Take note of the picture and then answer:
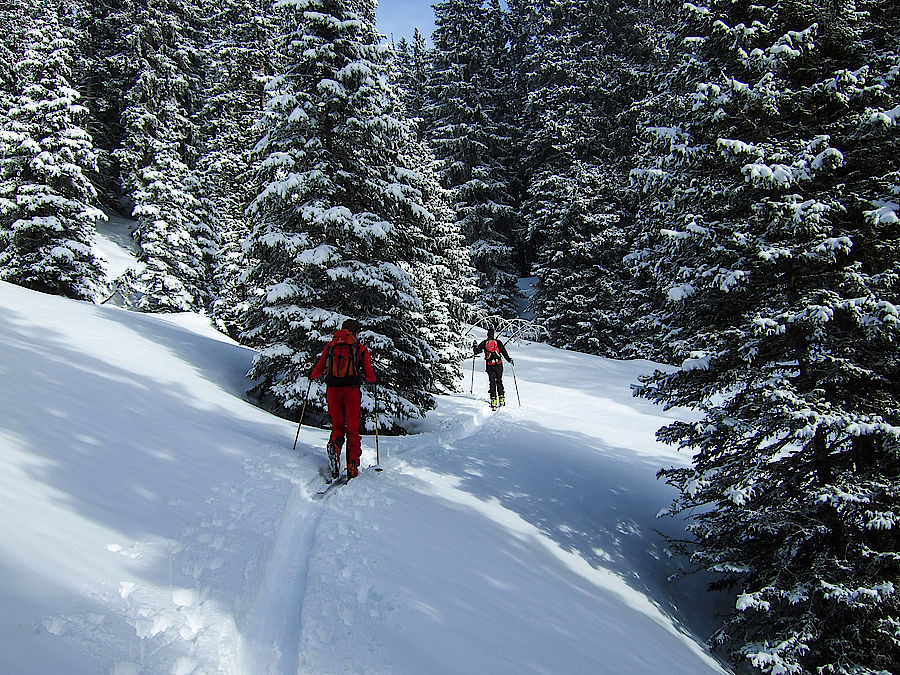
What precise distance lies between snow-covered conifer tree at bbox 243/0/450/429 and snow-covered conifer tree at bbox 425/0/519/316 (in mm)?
20360

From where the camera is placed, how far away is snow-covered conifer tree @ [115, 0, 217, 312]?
2844 centimetres

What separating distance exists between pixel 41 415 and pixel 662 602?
843 cm

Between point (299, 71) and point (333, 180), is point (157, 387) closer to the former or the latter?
point (333, 180)

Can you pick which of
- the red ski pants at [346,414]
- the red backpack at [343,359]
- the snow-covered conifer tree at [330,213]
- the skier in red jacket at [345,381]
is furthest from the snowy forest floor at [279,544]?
the snow-covered conifer tree at [330,213]

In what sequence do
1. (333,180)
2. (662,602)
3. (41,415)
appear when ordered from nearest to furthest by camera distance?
1. (41,415)
2. (662,602)
3. (333,180)

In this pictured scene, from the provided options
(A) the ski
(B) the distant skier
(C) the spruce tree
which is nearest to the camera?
(C) the spruce tree

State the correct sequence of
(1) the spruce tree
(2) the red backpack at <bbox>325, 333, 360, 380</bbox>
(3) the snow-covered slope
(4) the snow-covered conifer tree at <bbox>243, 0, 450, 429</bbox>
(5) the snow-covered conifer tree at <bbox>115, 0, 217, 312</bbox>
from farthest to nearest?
1. (5) the snow-covered conifer tree at <bbox>115, 0, 217, 312</bbox>
2. (4) the snow-covered conifer tree at <bbox>243, 0, 450, 429</bbox>
3. (2) the red backpack at <bbox>325, 333, 360, 380</bbox>
4. (1) the spruce tree
5. (3) the snow-covered slope

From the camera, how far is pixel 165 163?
29547mm

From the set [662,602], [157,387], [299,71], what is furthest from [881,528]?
[299,71]

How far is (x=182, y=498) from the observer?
17.4ft

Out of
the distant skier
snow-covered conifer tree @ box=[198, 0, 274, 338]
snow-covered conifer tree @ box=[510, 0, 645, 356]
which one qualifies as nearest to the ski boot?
the distant skier

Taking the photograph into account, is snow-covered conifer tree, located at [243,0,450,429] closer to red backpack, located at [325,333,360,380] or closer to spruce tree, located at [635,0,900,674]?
red backpack, located at [325,333,360,380]

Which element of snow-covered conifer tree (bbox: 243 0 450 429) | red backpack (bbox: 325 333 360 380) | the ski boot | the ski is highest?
snow-covered conifer tree (bbox: 243 0 450 429)

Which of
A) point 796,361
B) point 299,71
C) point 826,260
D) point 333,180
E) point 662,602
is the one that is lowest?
point 662,602
